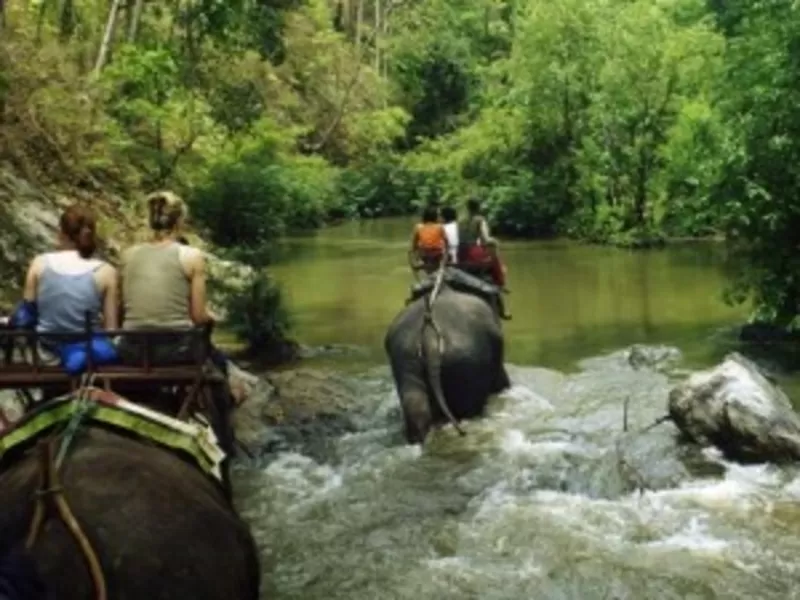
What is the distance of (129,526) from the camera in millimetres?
4910

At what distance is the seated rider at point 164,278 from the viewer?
282 inches

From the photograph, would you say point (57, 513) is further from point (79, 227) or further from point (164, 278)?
point (164, 278)

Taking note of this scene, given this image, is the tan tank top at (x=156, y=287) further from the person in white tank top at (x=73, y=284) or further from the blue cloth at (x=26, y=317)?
the blue cloth at (x=26, y=317)

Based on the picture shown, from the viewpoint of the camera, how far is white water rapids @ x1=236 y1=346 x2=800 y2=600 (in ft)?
27.4

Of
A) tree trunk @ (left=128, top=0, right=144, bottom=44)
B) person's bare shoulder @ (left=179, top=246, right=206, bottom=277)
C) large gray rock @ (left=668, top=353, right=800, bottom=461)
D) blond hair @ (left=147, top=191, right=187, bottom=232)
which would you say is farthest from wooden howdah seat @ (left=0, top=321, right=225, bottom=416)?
tree trunk @ (left=128, top=0, right=144, bottom=44)

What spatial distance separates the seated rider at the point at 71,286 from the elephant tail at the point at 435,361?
226 inches

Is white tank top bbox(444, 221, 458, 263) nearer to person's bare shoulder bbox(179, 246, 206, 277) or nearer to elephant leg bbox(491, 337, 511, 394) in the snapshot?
elephant leg bbox(491, 337, 511, 394)

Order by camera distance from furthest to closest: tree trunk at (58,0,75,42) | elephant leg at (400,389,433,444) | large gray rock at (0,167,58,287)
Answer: tree trunk at (58,0,75,42) → large gray rock at (0,167,58,287) → elephant leg at (400,389,433,444)

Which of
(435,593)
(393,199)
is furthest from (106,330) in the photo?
(393,199)

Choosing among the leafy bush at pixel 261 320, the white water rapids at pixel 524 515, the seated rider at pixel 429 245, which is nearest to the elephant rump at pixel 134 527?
the white water rapids at pixel 524 515

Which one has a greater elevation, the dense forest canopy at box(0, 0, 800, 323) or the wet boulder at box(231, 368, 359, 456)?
the dense forest canopy at box(0, 0, 800, 323)

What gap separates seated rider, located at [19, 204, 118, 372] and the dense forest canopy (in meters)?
10.8

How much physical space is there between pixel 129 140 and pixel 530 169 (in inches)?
753

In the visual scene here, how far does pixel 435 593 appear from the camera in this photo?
321 inches
